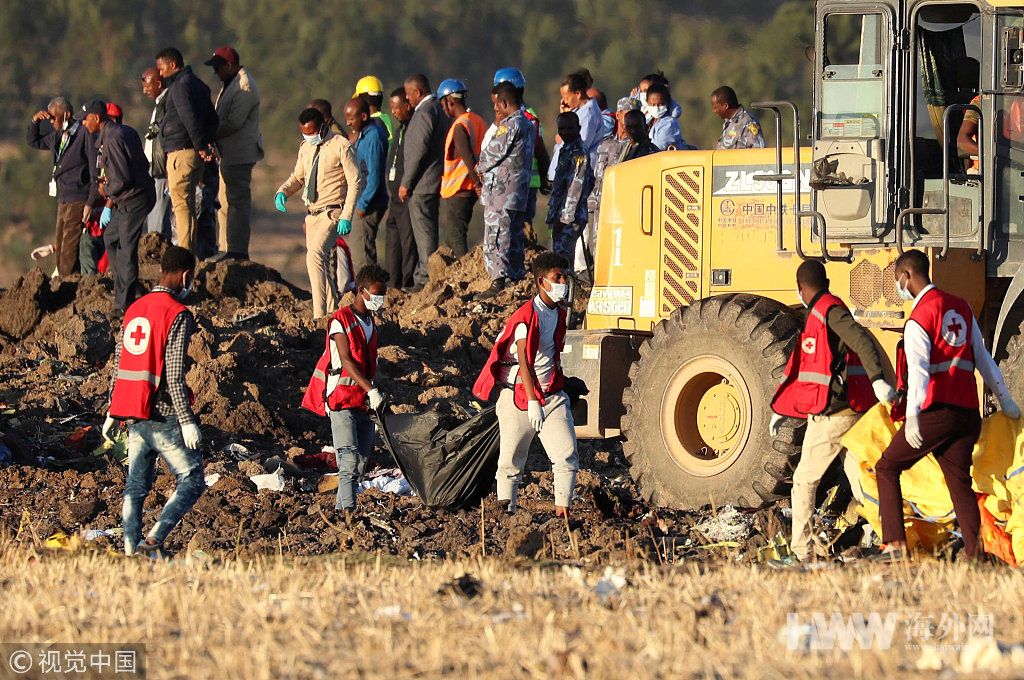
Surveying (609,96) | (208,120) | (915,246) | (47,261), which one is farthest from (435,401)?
(609,96)

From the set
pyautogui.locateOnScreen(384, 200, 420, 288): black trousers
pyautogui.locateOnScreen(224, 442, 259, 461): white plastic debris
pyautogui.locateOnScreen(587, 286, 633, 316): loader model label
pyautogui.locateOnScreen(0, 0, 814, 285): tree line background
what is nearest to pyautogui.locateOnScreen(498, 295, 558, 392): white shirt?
pyautogui.locateOnScreen(587, 286, 633, 316): loader model label

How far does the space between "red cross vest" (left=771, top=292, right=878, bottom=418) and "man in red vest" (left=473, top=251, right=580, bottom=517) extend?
4.89ft

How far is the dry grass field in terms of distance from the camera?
21.5ft

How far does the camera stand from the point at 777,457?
11.1 meters

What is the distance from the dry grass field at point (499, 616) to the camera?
21.5 feet

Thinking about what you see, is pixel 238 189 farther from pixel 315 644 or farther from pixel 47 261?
pixel 47 261

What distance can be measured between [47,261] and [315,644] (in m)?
28.3

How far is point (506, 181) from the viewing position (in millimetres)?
17062

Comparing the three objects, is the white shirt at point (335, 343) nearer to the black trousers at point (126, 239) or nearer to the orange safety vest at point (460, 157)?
the black trousers at point (126, 239)

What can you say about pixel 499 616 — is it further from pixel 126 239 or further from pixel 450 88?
pixel 450 88

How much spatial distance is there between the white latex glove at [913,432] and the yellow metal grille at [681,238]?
3291 millimetres

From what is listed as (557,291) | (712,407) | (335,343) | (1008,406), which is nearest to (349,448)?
(335,343)

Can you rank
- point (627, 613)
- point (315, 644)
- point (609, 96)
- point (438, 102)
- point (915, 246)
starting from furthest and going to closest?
point (609, 96)
point (438, 102)
point (915, 246)
point (627, 613)
point (315, 644)

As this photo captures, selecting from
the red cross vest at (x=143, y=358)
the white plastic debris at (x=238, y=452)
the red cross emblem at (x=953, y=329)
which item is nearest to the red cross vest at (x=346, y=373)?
the red cross vest at (x=143, y=358)
